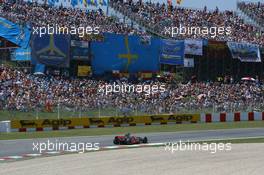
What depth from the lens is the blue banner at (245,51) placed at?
43903 millimetres

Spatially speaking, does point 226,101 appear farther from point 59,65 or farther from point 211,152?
point 211,152

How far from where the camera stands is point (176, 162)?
1413 cm

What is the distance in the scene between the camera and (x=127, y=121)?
29188 mm

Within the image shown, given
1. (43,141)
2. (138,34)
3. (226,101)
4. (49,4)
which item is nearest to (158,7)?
(138,34)

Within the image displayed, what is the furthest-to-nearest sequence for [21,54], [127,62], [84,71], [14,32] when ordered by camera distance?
[127,62]
[84,71]
[21,54]
[14,32]

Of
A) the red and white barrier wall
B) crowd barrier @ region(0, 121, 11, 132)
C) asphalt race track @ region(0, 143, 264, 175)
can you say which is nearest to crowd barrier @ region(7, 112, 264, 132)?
the red and white barrier wall

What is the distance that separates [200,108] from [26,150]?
1620cm

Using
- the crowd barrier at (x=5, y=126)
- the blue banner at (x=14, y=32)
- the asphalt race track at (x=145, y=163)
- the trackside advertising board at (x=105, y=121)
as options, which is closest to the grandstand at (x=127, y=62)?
the blue banner at (x=14, y=32)

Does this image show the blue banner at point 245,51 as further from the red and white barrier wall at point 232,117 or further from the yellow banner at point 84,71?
the yellow banner at point 84,71

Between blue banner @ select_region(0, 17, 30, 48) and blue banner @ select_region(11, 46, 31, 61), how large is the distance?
0.98ft

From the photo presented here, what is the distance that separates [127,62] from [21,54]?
25.8 ft

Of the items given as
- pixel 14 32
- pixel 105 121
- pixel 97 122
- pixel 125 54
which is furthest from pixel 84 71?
pixel 97 122

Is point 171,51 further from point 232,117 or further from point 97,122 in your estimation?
point 97,122

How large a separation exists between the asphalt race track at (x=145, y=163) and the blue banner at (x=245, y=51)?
90.4ft
